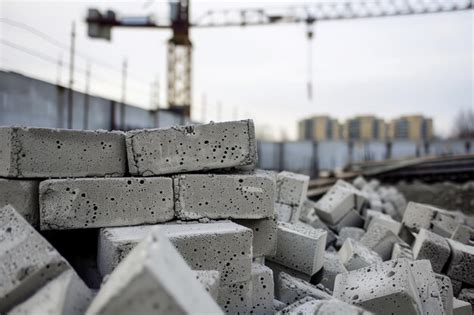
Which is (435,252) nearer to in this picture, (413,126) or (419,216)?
(419,216)

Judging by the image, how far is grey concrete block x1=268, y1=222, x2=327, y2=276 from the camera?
12.7 ft

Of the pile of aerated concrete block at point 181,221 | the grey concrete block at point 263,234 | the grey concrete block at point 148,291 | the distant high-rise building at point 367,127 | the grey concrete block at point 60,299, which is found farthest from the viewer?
the distant high-rise building at point 367,127

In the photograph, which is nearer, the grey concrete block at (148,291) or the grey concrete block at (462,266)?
the grey concrete block at (148,291)

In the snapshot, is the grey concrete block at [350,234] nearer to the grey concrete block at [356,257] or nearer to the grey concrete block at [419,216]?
the grey concrete block at [419,216]

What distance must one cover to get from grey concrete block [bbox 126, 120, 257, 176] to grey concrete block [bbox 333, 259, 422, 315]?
1.37 m

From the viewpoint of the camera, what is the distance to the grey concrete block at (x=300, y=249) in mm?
A: 3861

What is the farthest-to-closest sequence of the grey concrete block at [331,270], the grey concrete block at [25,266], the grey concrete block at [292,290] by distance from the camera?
1. the grey concrete block at [331,270]
2. the grey concrete block at [292,290]
3. the grey concrete block at [25,266]

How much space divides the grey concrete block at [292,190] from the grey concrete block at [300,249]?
1099mm

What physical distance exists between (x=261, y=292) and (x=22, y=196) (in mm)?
2081

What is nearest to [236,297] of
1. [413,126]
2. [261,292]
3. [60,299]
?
[261,292]

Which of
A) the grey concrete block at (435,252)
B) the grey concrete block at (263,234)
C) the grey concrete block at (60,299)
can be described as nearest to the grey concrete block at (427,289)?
the grey concrete block at (435,252)

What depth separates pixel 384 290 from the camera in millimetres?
2838

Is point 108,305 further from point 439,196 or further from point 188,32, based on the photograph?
point 188,32

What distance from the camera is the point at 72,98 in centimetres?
914
